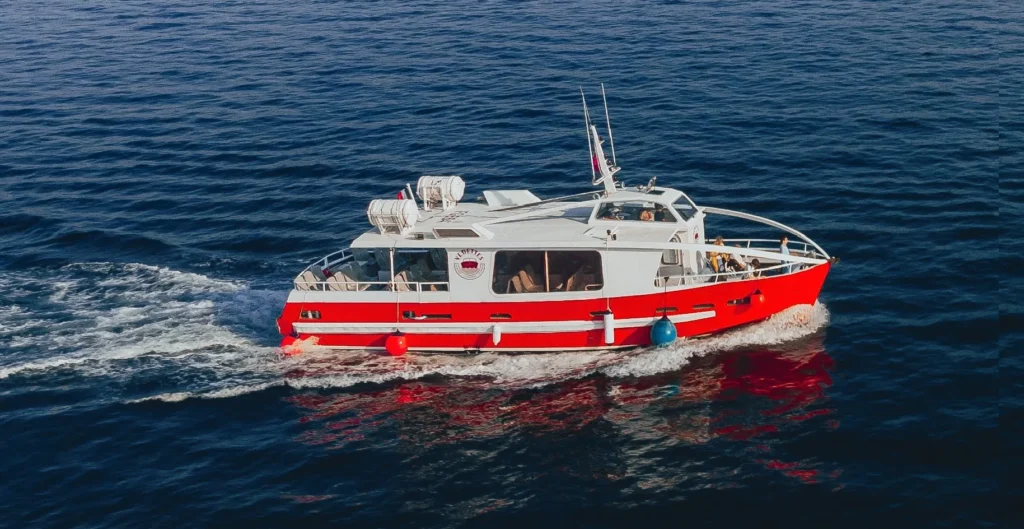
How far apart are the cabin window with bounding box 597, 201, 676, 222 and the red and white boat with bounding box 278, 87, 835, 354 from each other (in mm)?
35

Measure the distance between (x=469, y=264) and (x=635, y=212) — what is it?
5326 millimetres

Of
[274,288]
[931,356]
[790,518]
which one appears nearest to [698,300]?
[931,356]

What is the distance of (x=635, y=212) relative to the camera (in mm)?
31406

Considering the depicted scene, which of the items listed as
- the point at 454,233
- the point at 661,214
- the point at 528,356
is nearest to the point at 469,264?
the point at 454,233

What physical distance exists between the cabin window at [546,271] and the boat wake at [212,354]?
2.14m

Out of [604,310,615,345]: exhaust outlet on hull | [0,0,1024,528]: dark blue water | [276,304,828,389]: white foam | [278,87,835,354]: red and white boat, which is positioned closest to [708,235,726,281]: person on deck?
[278,87,835,354]: red and white boat

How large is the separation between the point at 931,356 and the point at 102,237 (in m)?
31.3

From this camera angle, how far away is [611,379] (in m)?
29.7

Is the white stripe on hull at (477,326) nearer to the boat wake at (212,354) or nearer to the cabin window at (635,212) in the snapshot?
the boat wake at (212,354)

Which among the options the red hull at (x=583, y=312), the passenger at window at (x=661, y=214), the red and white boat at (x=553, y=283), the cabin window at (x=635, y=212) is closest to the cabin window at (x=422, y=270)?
the red and white boat at (x=553, y=283)

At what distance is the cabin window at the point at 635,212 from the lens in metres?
31.0

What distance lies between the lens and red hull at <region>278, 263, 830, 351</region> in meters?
30.3

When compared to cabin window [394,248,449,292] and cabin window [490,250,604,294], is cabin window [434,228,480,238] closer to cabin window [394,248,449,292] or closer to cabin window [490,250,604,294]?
cabin window [394,248,449,292]

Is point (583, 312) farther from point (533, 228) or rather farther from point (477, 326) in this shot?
point (477, 326)
